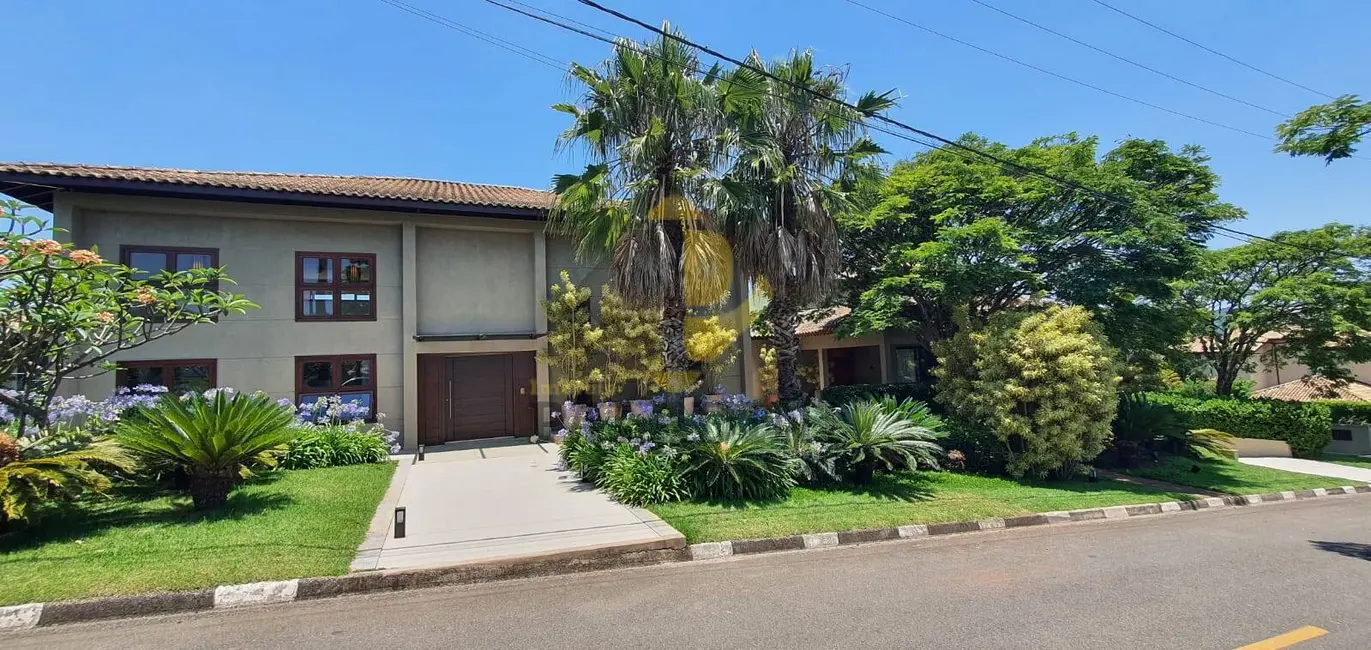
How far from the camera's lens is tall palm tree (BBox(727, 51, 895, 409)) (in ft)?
36.4

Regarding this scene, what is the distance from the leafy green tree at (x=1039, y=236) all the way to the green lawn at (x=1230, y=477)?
2.69m

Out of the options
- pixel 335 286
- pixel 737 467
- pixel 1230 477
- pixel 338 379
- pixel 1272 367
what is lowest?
pixel 1230 477

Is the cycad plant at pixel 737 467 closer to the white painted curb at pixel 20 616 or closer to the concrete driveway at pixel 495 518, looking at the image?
the concrete driveway at pixel 495 518

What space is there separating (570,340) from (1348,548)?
41.1 ft

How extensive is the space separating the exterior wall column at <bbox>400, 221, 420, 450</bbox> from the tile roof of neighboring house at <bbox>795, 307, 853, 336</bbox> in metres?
8.43

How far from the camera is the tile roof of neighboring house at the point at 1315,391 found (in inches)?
778

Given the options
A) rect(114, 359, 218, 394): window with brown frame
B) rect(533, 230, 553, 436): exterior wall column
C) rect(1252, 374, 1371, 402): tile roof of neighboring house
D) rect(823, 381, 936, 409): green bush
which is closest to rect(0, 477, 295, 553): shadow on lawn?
rect(114, 359, 218, 394): window with brown frame

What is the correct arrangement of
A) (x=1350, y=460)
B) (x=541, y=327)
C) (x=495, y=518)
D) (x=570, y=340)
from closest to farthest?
(x=495, y=518), (x=570, y=340), (x=541, y=327), (x=1350, y=460)

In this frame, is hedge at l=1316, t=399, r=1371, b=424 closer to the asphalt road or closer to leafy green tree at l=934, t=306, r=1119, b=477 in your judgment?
leafy green tree at l=934, t=306, r=1119, b=477

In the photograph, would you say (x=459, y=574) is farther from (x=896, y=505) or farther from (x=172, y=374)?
(x=172, y=374)

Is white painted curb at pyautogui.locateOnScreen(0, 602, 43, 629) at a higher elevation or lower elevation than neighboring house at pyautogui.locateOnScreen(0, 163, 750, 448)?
lower

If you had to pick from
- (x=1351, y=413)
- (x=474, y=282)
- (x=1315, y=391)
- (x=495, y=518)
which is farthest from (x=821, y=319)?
(x=1315, y=391)

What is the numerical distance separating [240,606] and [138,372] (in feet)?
32.4

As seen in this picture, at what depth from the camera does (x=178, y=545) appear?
6090 millimetres
